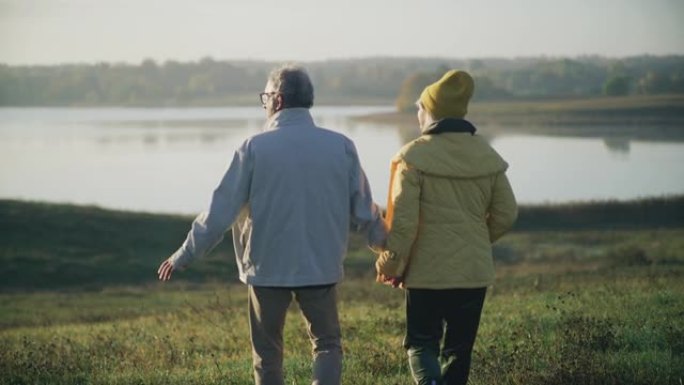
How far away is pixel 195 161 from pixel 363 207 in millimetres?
92030

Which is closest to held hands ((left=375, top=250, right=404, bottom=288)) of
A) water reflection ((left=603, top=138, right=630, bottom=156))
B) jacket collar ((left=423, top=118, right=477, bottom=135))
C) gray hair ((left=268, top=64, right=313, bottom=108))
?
jacket collar ((left=423, top=118, right=477, bottom=135))

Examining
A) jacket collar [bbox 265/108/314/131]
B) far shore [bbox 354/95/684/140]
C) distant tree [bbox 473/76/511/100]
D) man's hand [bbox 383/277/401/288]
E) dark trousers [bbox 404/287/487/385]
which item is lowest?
far shore [bbox 354/95/684/140]

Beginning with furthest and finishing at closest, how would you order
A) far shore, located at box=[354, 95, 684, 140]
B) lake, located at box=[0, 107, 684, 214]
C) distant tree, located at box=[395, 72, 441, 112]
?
far shore, located at box=[354, 95, 684, 140] → distant tree, located at box=[395, 72, 441, 112] → lake, located at box=[0, 107, 684, 214]

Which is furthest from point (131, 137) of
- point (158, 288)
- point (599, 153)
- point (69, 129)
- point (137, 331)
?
point (137, 331)

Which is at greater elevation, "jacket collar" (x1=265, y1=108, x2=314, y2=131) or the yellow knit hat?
the yellow knit hat

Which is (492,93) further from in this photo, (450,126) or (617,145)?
(450,126)

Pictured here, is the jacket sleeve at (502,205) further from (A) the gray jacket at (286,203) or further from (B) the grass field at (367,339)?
(B) the grass field at (367,339)

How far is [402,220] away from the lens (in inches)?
251

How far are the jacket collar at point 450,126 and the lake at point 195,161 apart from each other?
97.8 feet

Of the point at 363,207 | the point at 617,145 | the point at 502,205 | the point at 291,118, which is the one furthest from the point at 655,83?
the point at 291,118

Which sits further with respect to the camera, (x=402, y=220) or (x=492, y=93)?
(x=492, y=93)

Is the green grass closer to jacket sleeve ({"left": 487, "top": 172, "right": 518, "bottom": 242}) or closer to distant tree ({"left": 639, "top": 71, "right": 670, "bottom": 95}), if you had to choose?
jacket sleeve ({"left": 487, "top": 172, "right": 518, "bottom": 242})

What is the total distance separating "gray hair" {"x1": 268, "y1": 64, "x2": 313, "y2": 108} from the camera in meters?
6.30

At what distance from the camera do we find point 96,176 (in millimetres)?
95625
